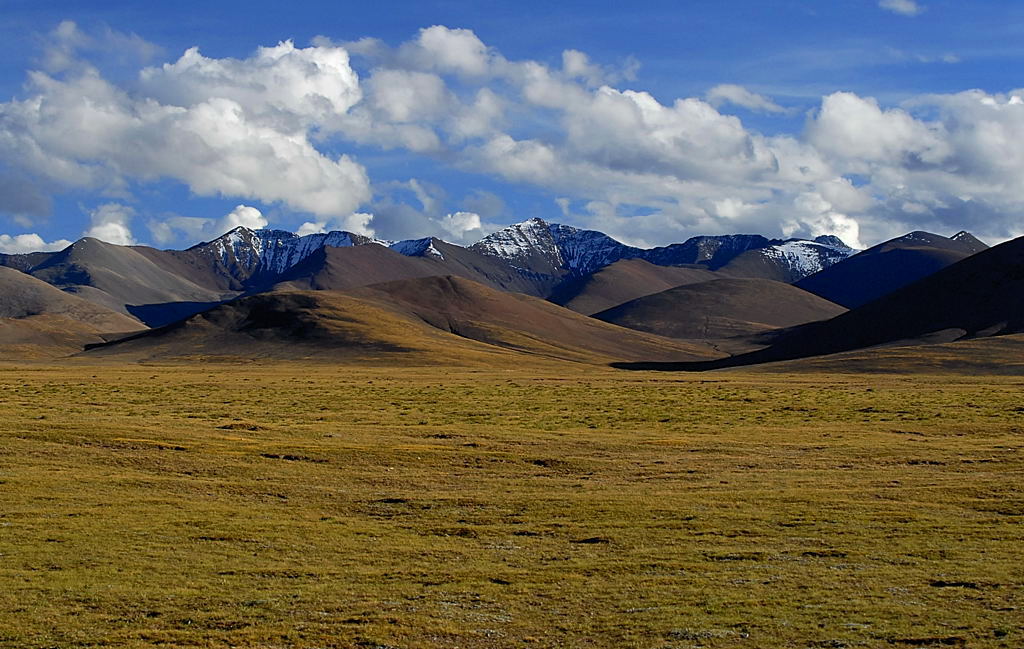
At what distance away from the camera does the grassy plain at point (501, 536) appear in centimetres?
1934

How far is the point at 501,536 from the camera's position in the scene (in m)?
28.4

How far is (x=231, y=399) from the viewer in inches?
3324

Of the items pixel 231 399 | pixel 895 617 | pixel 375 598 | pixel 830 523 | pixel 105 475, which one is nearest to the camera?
pixel 895 617

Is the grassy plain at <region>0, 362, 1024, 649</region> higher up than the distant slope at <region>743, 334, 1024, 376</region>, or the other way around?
the distant slope at <region>743, 334, 1024, 376</region>

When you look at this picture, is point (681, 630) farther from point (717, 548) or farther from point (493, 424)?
point (493, 424)

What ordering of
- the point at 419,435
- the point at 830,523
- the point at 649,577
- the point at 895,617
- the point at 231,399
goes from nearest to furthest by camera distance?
the point at 895,617
the point at 649,577
the point at 830,523
the point at 419,435
the point at 231,399

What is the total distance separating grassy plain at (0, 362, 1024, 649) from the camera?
1934 centimetres

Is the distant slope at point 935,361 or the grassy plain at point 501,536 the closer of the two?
the grassy plain at point 501,536

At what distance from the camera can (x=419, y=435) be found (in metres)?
53.0

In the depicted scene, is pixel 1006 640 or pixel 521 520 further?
pixel 521 520

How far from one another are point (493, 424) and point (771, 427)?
16.8m

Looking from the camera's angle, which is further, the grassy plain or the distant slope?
the distant slope

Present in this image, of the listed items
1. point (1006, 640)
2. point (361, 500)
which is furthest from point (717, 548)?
point (361, 500)

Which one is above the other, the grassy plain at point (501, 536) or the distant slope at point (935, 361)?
the distant slope at point (935, 361)
